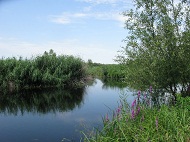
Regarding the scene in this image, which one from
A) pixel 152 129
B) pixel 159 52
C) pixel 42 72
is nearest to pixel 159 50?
pixel 159 52

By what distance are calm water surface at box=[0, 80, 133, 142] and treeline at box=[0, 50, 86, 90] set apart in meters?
3.35

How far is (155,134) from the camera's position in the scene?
235 inches

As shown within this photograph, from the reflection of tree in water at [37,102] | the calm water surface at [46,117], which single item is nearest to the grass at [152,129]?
the calm water surface at [46,117]

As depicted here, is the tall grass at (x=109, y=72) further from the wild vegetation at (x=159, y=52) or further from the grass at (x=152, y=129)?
the grass at (x=152, y=129)

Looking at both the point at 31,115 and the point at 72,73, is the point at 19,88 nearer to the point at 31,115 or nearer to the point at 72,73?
the point at 72,73

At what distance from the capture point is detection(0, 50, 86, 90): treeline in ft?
94.4

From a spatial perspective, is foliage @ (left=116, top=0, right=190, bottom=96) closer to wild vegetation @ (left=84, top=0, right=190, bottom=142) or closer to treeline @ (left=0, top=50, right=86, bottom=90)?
wild vegetation @ (left=84, top=0, right=190, bottom=142)

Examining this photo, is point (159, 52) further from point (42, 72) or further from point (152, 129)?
point (42, 72)

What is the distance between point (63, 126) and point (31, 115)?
14.0ft

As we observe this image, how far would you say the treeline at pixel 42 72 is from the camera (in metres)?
28.8

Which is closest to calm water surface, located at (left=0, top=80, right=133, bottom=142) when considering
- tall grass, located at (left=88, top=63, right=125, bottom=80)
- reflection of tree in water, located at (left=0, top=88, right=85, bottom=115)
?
reflection of tree in water, located at (left=0, top=88, right=85, bottom=115)

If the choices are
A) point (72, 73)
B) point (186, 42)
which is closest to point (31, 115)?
point (186, 42)

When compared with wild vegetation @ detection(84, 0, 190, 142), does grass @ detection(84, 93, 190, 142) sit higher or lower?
lower

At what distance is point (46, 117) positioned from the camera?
16.7m
